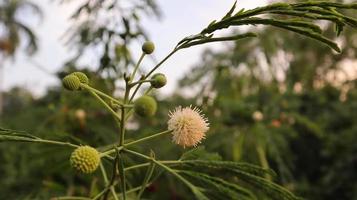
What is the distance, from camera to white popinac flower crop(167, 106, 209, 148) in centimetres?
100

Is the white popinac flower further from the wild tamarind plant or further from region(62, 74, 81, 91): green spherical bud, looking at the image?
region(62, 74, 81, 91): green spherical bud

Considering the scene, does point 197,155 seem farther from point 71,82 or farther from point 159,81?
point 71,82

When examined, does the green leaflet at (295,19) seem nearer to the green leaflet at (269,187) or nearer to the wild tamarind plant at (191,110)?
the wild tamarind plant at (191,110)

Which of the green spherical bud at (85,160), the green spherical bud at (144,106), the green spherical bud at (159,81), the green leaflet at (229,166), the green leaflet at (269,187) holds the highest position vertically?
the green spherical bud at (159,81)

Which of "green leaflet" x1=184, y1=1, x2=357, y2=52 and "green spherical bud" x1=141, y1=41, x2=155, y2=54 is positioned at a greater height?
"green leaflet" x1=184, y1=1, x2=357, y2=52

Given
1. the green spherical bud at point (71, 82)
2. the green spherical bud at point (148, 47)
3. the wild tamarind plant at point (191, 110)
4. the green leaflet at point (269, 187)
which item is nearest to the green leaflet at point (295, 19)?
the wild tamarind plant at point (191, 110)

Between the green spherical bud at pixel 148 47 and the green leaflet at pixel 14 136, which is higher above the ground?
the green spherical bud at pixel 148 47

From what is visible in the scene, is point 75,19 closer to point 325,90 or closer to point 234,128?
point 234,128

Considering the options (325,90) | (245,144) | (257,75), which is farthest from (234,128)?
(325,90)

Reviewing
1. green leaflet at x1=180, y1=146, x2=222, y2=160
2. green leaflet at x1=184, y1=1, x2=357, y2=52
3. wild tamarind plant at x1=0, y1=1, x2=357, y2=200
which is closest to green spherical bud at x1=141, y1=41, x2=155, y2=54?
wild tamarind plant at x1=0, y1=1, x2=357, y2=200

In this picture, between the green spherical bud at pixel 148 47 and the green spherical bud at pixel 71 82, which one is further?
the green spherical bud at pixel 148 47

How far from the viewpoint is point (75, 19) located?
6.20 ft

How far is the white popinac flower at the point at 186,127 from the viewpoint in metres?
1.00

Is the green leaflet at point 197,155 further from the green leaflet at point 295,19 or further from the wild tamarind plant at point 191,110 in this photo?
the green leaflet at point 295,19
